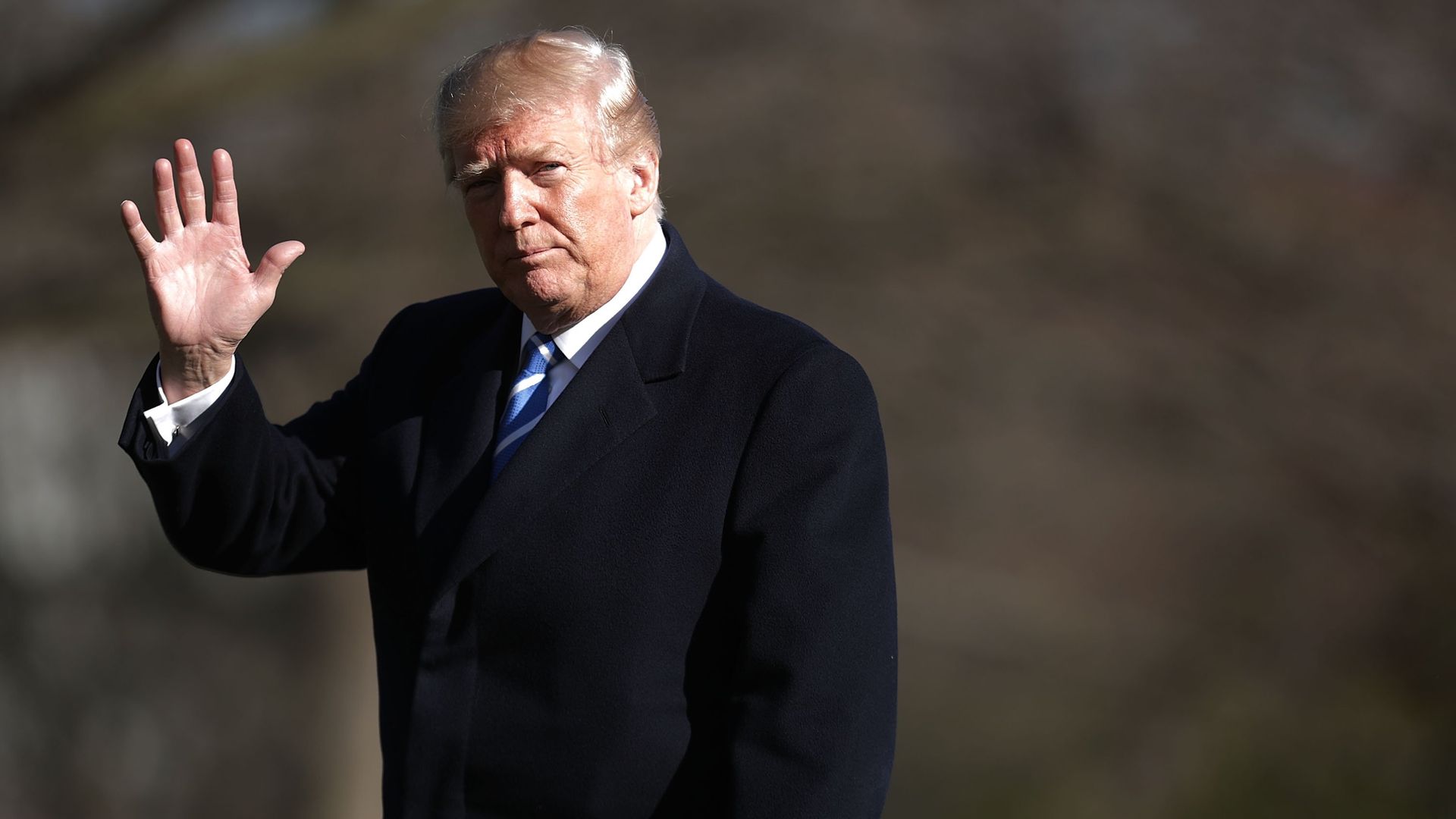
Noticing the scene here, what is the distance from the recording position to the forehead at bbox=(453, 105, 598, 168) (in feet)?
5.40

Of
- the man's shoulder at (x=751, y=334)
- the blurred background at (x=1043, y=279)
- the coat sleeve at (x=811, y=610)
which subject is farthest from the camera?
the blurred background at (x=1043, y=279)

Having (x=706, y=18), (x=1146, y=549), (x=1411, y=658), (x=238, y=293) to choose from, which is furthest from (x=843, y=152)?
(x=238, y=293)

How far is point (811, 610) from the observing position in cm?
161

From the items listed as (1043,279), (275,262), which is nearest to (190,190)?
(275,262)

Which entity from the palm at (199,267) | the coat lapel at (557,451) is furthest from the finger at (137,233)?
the coat lapel at (557,451)

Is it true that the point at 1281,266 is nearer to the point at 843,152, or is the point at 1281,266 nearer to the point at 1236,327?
the point at 1236,327

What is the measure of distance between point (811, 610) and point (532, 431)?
0.41 metres

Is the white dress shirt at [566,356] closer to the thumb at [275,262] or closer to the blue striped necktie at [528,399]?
the blue striped necktie at [528,399]

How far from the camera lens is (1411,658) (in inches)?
135

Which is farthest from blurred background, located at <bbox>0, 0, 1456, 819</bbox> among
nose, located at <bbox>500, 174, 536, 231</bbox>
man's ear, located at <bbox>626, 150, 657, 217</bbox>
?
nose, located at <bbox>500, 174, 536, 231</bbox>

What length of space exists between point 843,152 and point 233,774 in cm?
293

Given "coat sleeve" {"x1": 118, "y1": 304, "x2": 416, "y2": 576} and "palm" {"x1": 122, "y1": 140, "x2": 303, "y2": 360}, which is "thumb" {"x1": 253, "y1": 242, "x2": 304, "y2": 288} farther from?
"coat sleeve" {"x1": 118, "y1": 304, "x2": 416, "y2": 576}

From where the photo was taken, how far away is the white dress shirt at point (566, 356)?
1.79 m

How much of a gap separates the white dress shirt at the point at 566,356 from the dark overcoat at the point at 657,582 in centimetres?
2
